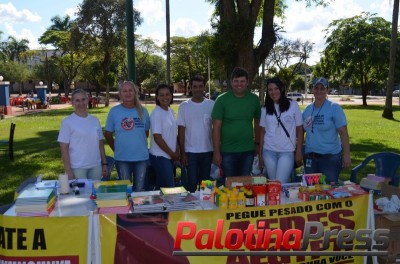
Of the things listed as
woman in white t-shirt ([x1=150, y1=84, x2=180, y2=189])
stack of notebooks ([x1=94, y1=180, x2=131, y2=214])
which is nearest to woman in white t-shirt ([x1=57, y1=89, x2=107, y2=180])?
woman in white t-shirt ([x1=150, y1=84, x2=180, y2=189])

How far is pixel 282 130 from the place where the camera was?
15.4ft

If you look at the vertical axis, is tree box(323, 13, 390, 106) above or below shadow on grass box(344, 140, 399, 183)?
above

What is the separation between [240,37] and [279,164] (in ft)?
13.7

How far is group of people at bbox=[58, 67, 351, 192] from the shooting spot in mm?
4629

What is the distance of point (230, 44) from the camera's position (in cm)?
820

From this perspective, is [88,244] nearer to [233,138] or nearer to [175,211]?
[175,211]

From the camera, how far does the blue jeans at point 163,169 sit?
4.91 meters

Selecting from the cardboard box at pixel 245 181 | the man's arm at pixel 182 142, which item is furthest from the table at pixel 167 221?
the man's arm at pixel 182 142

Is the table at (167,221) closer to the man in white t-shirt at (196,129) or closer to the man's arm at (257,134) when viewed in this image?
the man in white t-shirt at (196,129)

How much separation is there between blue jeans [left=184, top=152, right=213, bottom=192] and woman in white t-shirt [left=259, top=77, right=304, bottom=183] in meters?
0.76

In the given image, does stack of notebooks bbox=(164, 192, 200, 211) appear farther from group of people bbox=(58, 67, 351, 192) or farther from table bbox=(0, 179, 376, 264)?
group of people bbox=(58, 67, 351, 192)

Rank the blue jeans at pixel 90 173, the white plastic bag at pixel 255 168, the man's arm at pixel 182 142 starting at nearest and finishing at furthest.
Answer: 1. the blue jeans at pixel 90 173
2. the man's arm at pixel 182 142
3. the white plastic bag at pixel 255 168

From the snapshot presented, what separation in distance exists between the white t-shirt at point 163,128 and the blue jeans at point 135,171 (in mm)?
221

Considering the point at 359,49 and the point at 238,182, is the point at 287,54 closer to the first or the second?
the point at 359,49
